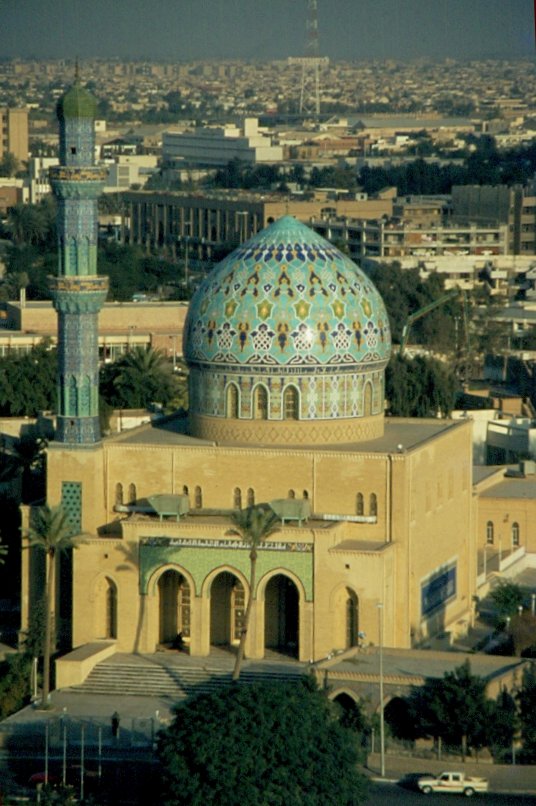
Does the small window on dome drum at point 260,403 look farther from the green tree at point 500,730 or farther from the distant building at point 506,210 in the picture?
the distant building at point 506,210

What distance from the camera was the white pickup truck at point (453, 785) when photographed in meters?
32.0

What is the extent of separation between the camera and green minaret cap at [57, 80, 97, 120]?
3794 cm

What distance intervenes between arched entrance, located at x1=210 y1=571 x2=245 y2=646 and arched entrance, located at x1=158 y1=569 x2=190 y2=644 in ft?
1.16

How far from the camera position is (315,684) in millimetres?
33844

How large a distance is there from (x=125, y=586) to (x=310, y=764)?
23.7 ft

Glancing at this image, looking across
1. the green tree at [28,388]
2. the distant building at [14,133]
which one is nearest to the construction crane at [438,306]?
the green tree at [28,388]

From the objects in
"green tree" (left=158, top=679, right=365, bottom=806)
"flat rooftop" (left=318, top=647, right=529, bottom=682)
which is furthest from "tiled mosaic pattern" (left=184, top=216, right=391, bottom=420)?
"green tree" (left=158, top=679, right=365, bottom=806)

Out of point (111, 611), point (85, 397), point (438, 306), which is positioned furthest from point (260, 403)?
point (438, 306)

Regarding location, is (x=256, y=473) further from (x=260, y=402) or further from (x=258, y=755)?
(x=258, y=755)

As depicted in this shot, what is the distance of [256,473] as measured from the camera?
123 ft

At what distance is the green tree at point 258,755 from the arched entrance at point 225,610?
19.8 ft

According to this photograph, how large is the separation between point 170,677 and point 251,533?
2.16m

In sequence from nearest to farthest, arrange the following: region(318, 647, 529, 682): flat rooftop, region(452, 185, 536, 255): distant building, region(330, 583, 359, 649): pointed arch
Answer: region(318, 647, 529, 682): flat rooftop < region(330, 583, 359, 649): pointed arch < region(452, 185, 536, 255): distant building

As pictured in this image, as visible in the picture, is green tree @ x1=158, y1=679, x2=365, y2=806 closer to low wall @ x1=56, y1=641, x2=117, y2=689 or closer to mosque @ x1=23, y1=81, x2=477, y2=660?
low wall @ x1=56, y1=641, x2=117, y2=689
